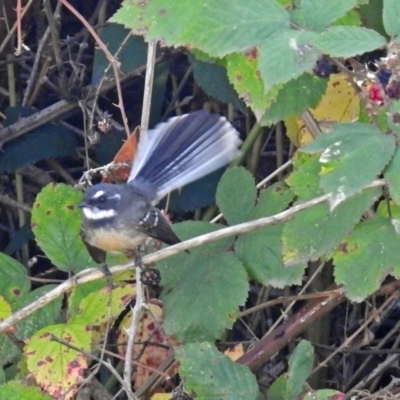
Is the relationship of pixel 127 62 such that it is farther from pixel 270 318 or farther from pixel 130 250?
pixel 270 318

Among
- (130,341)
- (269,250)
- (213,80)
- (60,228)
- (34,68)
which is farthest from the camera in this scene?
(34,68)

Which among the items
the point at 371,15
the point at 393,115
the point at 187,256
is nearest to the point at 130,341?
the point at 187,256

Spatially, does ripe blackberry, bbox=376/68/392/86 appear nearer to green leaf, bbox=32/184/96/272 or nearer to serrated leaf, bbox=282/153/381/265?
serrated leaf, bbox=282/153/381/265

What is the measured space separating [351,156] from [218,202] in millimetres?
932

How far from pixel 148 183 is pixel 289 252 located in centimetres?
102

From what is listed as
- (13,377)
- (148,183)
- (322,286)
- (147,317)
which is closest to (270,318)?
(322,286)

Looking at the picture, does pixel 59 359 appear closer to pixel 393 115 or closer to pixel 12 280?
pixel 12 280

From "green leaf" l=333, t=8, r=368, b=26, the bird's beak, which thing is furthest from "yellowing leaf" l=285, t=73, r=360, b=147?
the bird's beak

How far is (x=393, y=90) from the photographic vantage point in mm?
1849

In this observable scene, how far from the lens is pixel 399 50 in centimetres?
180

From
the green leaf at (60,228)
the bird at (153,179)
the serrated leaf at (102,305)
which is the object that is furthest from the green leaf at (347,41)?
the green leaf at (60,228)

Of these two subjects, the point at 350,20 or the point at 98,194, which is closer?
the point at 350,20

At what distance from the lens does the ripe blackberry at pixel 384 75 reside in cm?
185

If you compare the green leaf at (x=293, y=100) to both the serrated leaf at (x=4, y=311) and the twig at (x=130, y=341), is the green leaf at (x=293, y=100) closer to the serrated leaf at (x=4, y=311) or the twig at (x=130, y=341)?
the twig at (x=130, y=341)
